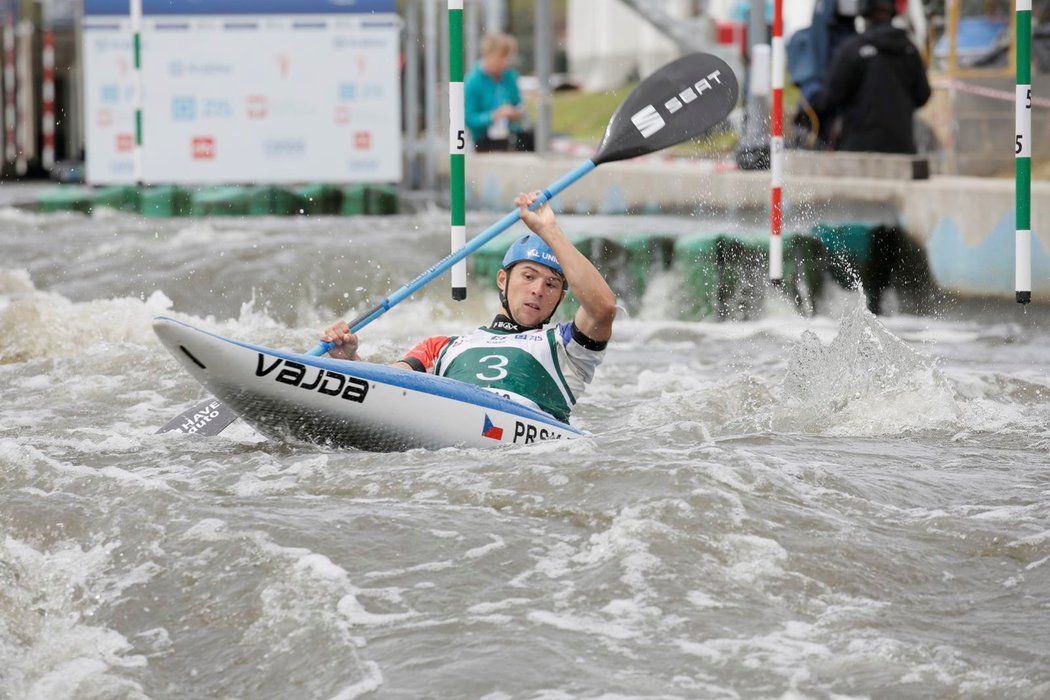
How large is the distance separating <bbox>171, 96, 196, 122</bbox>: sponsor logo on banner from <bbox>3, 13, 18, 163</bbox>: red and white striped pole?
21.1 feet

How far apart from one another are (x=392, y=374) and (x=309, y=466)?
0.39m

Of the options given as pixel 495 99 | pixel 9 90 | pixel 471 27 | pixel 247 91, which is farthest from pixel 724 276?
pixel 9 90

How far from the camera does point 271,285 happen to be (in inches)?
413

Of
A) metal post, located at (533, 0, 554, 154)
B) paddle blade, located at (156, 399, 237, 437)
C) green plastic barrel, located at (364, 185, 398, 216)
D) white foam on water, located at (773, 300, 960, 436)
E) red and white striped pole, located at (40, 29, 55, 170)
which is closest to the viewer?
paddle blade, located at (156, 399, 237, 437)

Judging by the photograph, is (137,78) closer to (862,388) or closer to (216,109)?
(216,109)

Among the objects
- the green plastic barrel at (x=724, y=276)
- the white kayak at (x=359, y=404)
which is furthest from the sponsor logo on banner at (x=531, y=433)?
the green plastic barrel at (x=724, y=276)

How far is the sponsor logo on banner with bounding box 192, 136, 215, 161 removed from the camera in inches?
533

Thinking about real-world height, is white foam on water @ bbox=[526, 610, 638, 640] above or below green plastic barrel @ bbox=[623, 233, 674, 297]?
below

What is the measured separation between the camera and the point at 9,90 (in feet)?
63.1

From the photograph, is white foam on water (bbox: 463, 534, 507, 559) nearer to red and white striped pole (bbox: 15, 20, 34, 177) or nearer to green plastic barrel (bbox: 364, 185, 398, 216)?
green plastic barrel (bbox: 364, 185, 398, 216)

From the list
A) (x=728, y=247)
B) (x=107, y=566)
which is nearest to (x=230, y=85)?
(x=728, y=247)

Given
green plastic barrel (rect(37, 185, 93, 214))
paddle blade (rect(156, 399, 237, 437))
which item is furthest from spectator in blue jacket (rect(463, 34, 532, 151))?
paddle blade (rect(156, 399, 237, 437))

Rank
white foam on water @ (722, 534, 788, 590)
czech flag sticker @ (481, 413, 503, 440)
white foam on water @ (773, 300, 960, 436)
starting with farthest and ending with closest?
1. white foam on water @ (773, 300, 960, 436)
2. czech flag sticker @ (481, 413, 503, 440)
3. white foam on water @ (722, 534, 788, 590)

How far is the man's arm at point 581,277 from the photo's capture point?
17.3 ft
